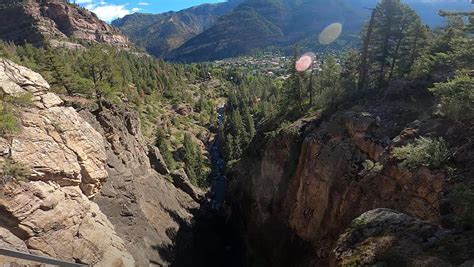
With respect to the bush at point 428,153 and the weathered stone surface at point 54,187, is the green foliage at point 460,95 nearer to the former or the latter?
the bush at point 428,153

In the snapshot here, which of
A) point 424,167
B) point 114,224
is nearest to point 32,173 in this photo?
point 114,224

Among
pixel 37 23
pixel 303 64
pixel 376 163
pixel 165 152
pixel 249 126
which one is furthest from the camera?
pixel 37 23

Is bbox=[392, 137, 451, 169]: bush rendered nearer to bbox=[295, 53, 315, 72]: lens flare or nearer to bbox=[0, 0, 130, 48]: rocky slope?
bbox=[295, 53, 315, 72]: lens flare

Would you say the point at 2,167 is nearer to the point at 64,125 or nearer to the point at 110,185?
the point at 64,125

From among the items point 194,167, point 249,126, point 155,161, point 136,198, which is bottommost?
point 194,167

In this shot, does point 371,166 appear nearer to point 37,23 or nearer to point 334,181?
point 334,181

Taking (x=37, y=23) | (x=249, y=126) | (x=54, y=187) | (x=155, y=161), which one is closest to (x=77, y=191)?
(x=54, y=187)

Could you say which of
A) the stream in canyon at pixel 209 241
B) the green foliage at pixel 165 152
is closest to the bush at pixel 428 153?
the stream in canyon at pixel 209 241
